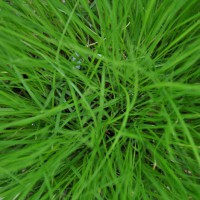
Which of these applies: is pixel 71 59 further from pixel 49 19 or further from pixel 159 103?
pixel 159 103

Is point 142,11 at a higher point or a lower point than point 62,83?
higher

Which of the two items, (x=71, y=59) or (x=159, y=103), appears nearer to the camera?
(x=159, y=103)

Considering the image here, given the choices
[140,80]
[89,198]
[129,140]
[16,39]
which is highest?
[16,39]

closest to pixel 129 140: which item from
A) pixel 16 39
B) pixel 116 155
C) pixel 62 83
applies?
pixel 116 155

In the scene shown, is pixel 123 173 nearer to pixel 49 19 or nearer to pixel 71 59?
pixel 71 59

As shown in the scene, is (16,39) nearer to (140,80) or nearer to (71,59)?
(71,59)

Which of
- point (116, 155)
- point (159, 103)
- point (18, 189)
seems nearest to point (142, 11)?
point (159, 103)

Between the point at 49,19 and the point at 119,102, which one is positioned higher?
the point at 49,19

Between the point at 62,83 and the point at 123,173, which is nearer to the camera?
the point at 123,173
